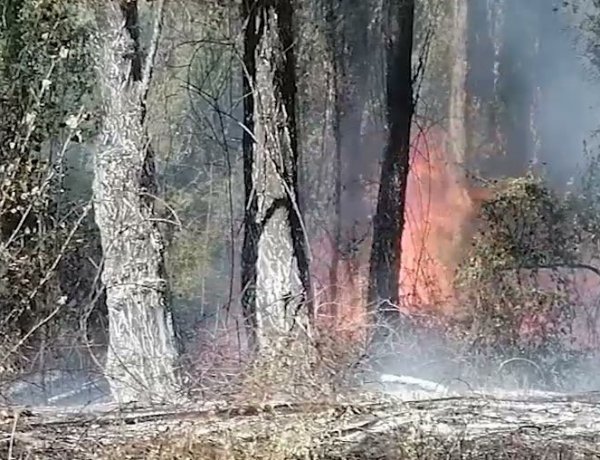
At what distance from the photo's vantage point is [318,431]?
8.36ft

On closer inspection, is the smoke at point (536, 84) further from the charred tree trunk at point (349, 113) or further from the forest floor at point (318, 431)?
the forest floor at point (318, 431)

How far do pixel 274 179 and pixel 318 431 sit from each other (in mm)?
1416

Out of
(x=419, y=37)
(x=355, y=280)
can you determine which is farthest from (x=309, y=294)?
(x=419, y=37)

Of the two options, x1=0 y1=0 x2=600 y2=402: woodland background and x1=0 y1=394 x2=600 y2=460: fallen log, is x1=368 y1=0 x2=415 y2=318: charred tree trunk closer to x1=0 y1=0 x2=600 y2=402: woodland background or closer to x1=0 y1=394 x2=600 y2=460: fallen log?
x1=0 y1=0 x2=600 y2=402: woodland background

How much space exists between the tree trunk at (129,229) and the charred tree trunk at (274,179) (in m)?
0.40

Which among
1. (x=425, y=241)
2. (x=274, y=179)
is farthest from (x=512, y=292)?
(x=274, y=179)

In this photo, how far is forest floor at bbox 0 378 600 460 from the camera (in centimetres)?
246

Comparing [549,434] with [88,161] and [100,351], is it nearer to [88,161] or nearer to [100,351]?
[100,351]

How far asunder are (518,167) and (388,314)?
32.7 inches

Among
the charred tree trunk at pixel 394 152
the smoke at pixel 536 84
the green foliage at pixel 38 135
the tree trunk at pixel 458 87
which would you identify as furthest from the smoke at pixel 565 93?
the green foliage at pixel 38 135

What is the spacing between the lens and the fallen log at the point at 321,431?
8.06ft

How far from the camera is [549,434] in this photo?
2588 mm

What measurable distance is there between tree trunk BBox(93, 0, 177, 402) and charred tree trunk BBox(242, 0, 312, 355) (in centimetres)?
40

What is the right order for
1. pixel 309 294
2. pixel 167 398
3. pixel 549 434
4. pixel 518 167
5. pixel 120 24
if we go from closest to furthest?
pixel 549 434, pixel 167 398, pixel 120 24, pixel 309 294, pixel 518 167
